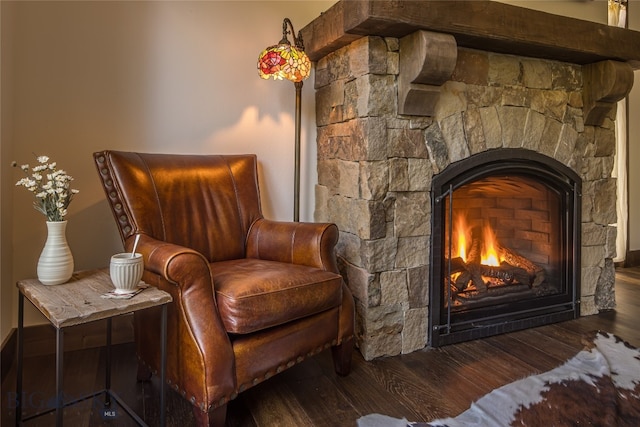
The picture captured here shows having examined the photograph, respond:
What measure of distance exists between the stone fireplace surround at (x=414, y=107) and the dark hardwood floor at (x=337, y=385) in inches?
9.3

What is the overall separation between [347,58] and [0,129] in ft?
5.14

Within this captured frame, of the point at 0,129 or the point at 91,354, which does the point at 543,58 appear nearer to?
the point at 0,129

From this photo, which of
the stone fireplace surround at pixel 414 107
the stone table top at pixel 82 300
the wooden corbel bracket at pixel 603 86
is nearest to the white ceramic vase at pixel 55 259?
the stone table top at pixel 82 300

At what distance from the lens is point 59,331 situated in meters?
1.16

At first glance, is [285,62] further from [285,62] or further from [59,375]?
[59,375]

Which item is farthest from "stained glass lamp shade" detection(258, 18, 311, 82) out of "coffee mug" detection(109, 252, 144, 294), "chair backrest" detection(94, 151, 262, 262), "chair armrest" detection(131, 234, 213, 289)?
"coffee mug" detection(109, 252, 144, 294)

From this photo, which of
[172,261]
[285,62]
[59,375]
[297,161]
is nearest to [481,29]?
[285,62]

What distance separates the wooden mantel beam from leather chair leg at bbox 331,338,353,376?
1405 millimetres

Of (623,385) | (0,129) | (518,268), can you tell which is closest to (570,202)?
(518,268)

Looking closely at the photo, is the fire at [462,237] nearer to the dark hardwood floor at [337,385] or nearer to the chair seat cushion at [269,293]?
the dark hardwood floor at [337,385]

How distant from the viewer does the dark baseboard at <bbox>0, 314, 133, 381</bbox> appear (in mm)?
1978

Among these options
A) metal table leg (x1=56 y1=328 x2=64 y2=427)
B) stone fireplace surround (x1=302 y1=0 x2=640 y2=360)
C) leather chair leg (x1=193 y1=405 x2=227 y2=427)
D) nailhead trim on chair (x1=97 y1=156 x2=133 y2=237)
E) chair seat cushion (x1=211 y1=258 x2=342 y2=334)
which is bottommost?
leather chair leg (x1=193 y1=405 x2=227 y2=427)

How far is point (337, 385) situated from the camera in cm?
183

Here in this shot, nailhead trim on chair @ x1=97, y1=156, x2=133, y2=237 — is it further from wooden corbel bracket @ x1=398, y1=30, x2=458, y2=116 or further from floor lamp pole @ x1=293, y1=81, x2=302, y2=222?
wooden corbel bracket @ x1=398, y1=30, x2=458, y2=116
